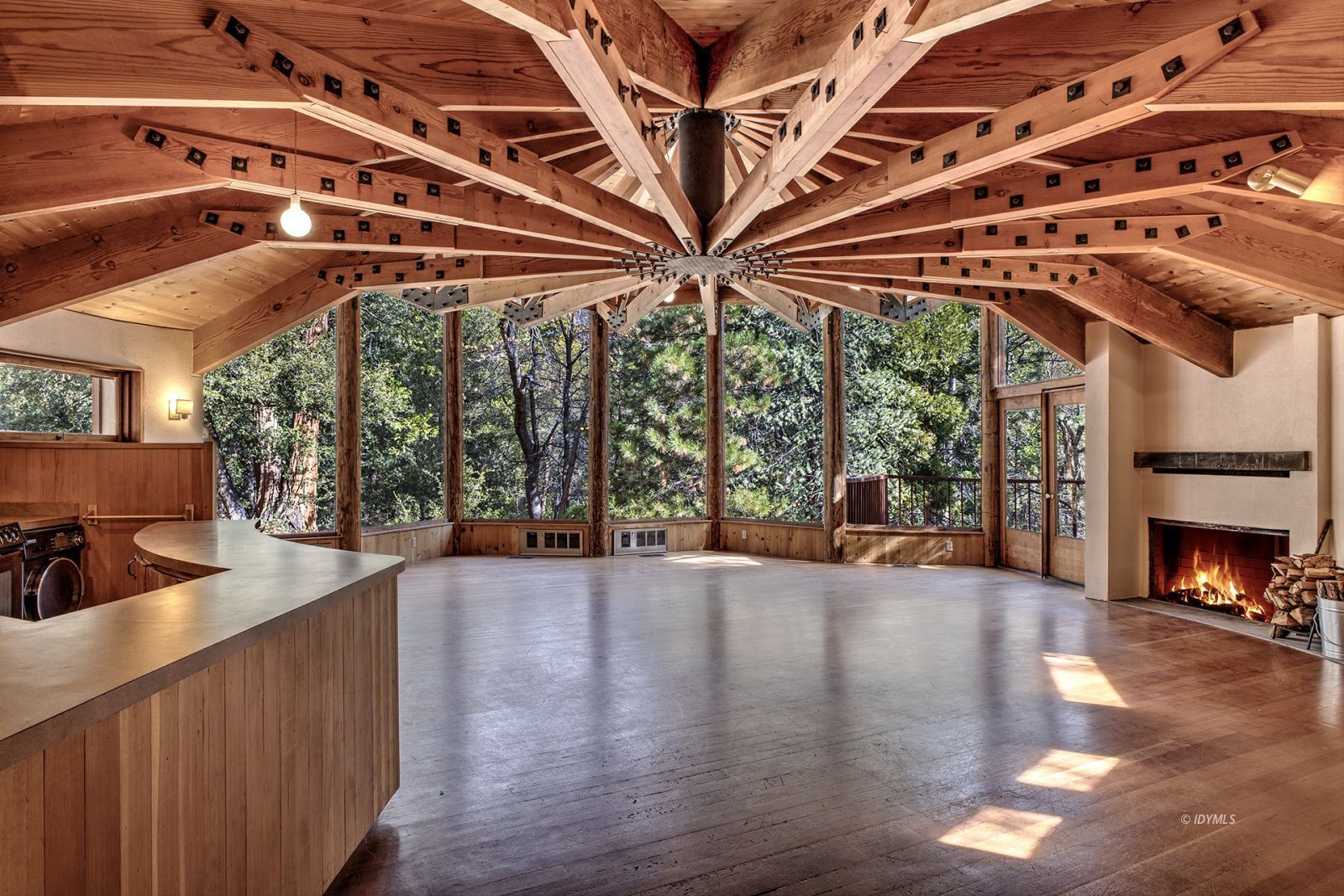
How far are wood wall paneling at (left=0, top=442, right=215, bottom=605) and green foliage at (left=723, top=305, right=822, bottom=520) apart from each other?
274 inches

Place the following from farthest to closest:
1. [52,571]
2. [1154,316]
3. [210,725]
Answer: [1154,316] < [52,571] < [210,725]

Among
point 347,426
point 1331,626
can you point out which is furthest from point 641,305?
point 1331,626

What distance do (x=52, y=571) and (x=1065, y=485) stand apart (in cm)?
873

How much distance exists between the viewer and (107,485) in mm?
4930

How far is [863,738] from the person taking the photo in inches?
136

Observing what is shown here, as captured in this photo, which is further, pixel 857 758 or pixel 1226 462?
pixel 1226 462

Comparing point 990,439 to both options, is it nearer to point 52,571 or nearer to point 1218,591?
point 1218,591

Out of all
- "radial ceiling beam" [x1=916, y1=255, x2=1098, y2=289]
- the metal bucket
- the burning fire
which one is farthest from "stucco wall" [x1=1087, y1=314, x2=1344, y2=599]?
"radial ceiling beam" [x1=916, y1=255, x2=1098, y2=289]

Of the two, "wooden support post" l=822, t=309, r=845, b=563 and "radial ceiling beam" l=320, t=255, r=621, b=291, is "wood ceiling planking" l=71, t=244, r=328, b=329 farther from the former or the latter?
"wooden support post" l=822, t=309, r=845, b=563

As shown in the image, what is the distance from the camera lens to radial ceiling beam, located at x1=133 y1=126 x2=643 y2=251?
306 cm

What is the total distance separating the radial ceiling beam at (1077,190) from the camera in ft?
10.1

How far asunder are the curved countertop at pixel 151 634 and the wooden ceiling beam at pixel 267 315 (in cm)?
362

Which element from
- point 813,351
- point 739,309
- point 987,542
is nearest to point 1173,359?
point 987,542

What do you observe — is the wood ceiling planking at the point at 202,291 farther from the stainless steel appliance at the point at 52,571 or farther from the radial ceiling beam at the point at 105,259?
the stainless steel appliance at the point at 52,571
